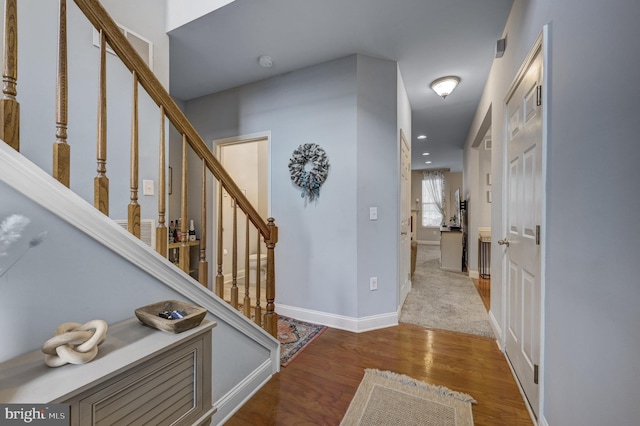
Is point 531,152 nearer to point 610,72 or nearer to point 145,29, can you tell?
point 610,72

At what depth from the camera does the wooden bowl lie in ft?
2.87

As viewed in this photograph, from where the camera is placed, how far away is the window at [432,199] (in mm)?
8977

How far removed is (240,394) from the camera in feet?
5.05

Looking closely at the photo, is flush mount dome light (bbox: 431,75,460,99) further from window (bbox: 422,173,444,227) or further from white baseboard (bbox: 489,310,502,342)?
window (bbox: 422,173,444,227)

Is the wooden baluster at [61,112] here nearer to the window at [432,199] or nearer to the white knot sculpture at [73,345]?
the white knot sculpture at [73,345]

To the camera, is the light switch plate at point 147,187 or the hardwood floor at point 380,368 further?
the light switch plate at point 147,187

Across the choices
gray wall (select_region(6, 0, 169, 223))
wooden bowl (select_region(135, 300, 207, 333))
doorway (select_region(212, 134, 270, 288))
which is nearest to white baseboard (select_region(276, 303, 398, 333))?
doorway (select_region(212, 134, 270, 288))

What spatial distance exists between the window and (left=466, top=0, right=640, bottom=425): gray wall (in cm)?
812

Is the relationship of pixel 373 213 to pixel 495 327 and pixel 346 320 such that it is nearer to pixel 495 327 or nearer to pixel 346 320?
pixel 346 320

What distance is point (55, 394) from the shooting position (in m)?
0.58

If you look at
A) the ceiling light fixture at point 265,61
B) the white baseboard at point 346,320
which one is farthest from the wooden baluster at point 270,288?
the ceiling light fixture at point 265,61

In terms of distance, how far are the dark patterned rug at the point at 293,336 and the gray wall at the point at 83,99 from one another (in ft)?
4.92

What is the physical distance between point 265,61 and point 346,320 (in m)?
2.67

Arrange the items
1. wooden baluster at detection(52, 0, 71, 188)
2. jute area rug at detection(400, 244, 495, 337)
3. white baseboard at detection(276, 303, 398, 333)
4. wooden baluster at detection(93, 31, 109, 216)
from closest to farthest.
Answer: wooden baluster at detection(52, 0, 71, 188), wooden baluster at detection(93, 31, 109, 216), white baseboard at detection(276, 303, 398, 333), jute area rug at detection(400, 244, 495, 337)
